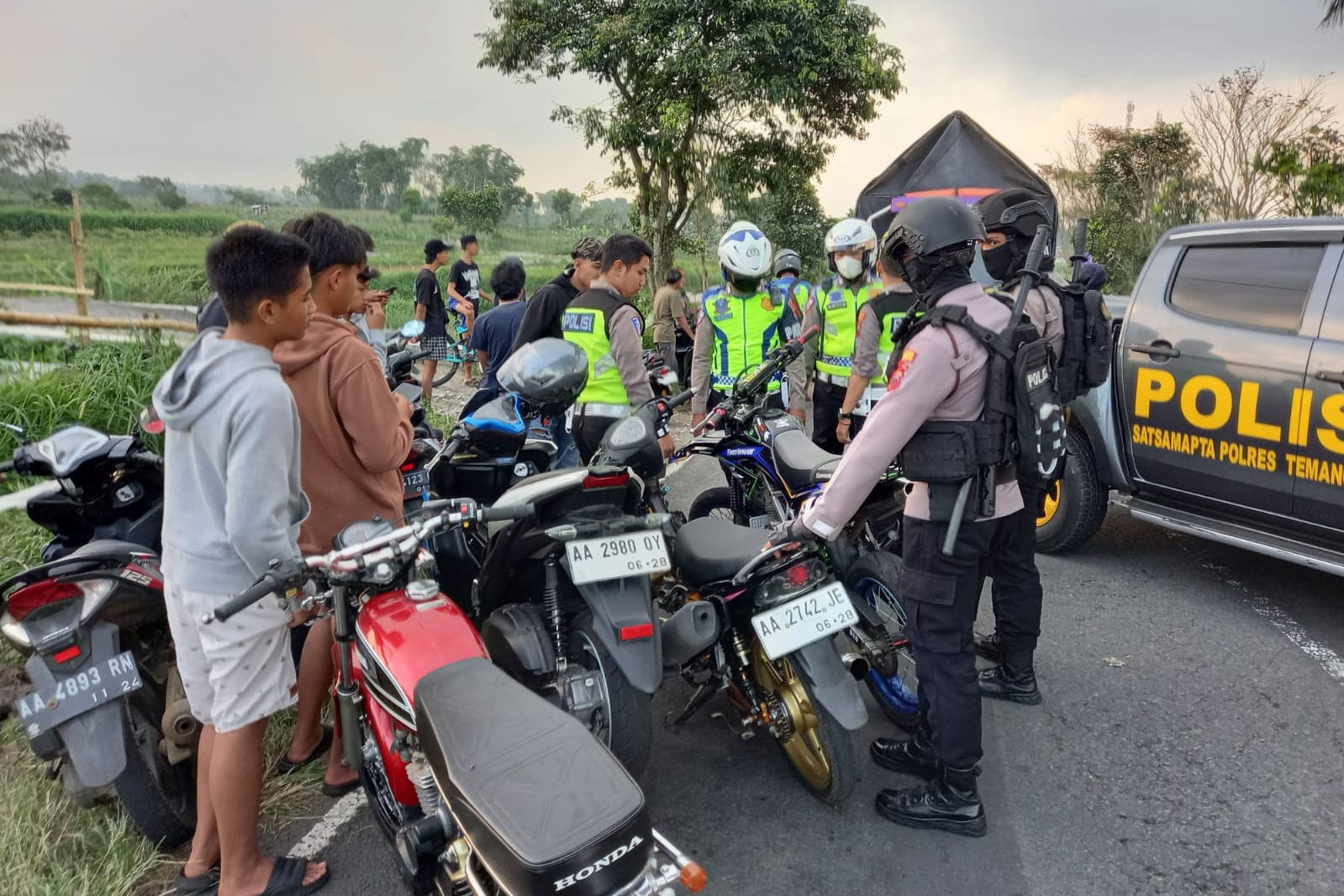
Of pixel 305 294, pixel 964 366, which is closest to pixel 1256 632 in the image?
pixel 964 366

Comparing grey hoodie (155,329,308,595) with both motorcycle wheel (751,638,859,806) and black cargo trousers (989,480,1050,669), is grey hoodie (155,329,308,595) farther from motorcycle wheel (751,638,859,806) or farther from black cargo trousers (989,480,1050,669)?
black cargo trousers (989,480,1050,669)

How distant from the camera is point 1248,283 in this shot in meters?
4.07

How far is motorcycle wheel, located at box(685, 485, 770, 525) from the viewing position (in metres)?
4.28

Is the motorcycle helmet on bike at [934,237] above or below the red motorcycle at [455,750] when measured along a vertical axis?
above

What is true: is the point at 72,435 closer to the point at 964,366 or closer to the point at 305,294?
the point at 305,294

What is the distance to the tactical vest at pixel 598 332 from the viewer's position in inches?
166

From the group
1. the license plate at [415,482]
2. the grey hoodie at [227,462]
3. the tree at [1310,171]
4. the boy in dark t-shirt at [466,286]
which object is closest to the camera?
the grey hoodie at [227,462]

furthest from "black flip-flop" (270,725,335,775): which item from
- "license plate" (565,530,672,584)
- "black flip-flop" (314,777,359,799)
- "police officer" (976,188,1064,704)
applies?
"police officer" (976,188,1064,704)

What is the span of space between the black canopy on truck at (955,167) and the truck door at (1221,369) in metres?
6.49

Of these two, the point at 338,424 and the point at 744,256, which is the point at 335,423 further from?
the point at 744,256

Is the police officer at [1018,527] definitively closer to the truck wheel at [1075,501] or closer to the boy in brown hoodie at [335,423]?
the truck wheel at [1075,501]

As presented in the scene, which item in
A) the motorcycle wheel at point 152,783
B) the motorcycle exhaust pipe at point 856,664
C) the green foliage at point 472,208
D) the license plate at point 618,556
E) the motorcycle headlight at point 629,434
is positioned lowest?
the motorcycle wheel at point 152,783

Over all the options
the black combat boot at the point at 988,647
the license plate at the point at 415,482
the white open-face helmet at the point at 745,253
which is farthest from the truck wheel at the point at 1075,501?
the license plate at the point at 415,482

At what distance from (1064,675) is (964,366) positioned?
189cm
